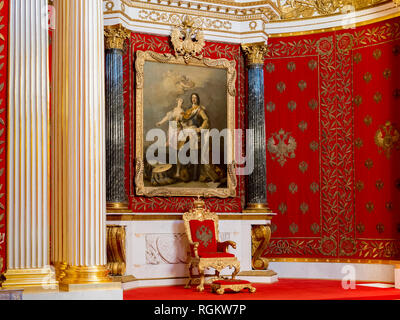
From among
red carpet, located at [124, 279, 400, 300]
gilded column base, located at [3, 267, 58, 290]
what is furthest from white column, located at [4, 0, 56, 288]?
red carpet, located at [124, 279, 400, 300]

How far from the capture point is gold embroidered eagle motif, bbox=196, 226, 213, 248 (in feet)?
30.1

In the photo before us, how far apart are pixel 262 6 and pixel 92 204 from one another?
5.21 m

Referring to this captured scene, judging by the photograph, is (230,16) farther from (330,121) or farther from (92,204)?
(92,204)

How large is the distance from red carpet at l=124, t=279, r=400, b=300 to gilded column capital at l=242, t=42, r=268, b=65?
378 cm

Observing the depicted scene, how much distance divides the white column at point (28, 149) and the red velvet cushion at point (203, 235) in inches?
127

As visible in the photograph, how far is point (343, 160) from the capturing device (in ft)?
33.5

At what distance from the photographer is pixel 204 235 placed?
921 centimetres

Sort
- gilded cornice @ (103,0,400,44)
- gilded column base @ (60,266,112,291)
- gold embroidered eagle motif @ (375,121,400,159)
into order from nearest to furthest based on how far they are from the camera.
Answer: gilded column base @ (60,266,112,291) < gold embroidered eagle motif @ (375,121,400,159) < gilded cornice @ (103,0,400,44)

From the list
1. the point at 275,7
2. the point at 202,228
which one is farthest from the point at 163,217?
the point at 275,7

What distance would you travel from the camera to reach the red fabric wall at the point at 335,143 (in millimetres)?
9711

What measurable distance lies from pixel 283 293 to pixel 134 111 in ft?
12.1

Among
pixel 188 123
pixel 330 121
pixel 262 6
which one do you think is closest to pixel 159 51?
pixel 188 123

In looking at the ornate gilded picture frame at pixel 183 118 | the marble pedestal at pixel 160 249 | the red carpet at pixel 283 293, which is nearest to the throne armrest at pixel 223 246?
the red carpet at pixel 283 293

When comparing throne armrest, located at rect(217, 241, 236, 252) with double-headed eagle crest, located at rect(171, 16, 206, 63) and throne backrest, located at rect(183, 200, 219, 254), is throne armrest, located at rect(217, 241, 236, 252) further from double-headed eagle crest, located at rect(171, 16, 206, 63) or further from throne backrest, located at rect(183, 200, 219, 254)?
double-headed eagle crest, located at rect(171, 16, 206, 63)
